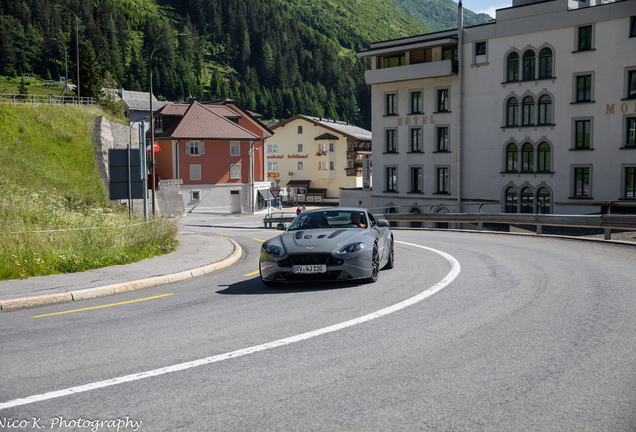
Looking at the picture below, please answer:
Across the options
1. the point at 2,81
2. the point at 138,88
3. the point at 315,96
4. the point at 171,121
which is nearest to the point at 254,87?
the point at 315,96

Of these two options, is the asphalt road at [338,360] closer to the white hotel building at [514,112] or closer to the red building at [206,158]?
the white hotel building at [514,112]

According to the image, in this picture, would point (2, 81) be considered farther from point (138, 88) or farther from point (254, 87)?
point (254, 87)

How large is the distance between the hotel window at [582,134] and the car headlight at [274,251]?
3487 centimetres

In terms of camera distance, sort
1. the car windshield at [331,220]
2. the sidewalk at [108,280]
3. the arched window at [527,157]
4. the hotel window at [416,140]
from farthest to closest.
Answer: the hotel window at [416,140] < the arched window at [527,157] < the car windshield at [331,220] < the sidewalk at [108,280]

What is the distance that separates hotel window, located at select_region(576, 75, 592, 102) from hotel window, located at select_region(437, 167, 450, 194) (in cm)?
1163

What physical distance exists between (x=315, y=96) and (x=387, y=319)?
177835mm

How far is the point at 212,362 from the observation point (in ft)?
17.6

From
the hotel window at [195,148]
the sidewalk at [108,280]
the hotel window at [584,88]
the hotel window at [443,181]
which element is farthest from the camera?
the hotel window at [195,148]

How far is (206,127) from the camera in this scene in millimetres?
65812

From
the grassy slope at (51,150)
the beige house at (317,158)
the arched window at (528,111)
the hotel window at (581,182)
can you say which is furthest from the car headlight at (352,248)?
the beige house at (317,158)

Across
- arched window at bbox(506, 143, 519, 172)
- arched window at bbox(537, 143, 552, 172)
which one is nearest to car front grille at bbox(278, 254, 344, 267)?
arched window at bbox(537, 143, 552, 172)

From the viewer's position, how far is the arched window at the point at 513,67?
4194 centimetres

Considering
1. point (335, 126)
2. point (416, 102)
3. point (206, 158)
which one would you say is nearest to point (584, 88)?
point (416, 102)

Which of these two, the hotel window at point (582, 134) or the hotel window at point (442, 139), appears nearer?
the hotel window at point (582, 134)
